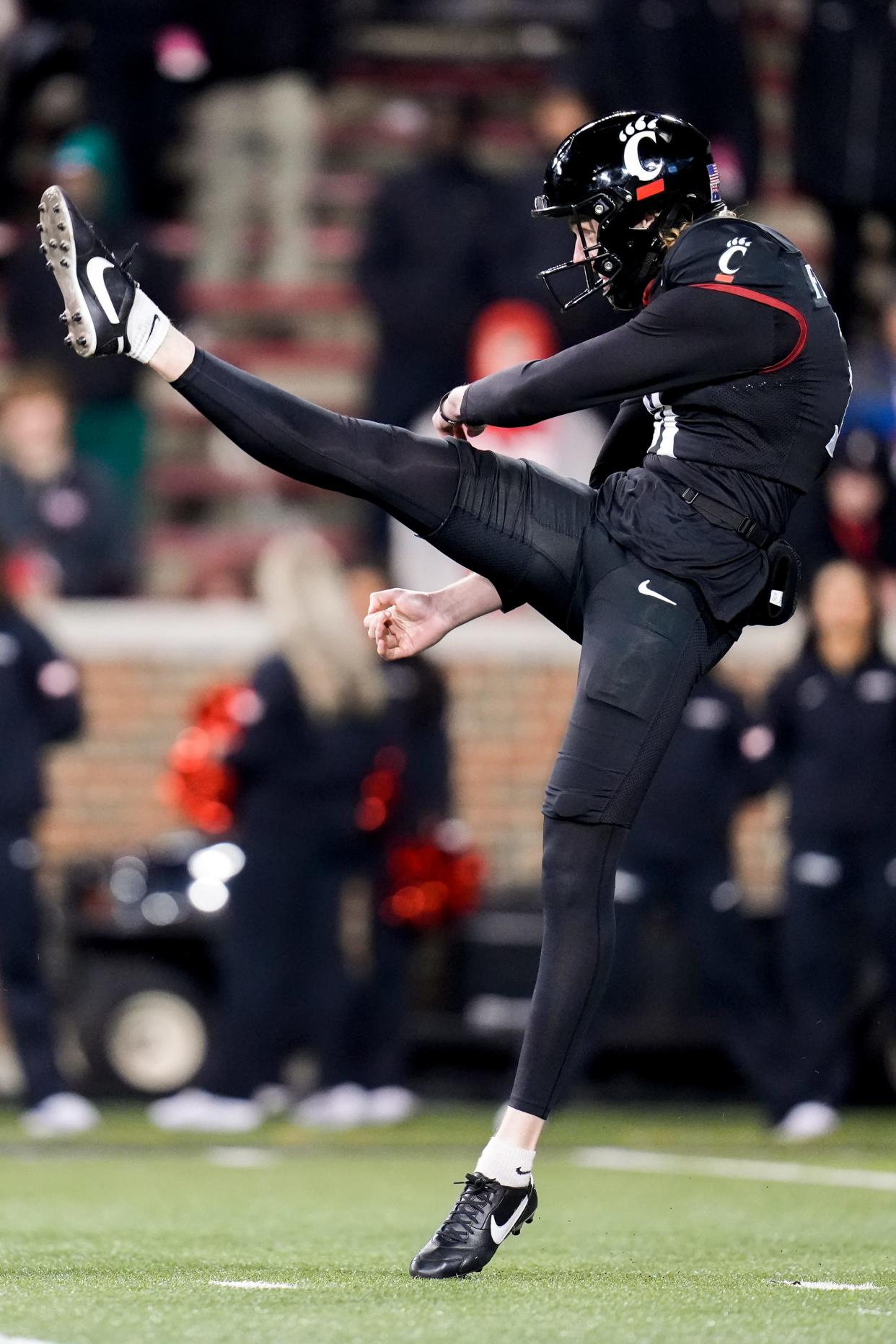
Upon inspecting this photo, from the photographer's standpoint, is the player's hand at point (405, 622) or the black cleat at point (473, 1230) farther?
the player's hand at point (405, 622)

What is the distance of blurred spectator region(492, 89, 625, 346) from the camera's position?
11398 mm

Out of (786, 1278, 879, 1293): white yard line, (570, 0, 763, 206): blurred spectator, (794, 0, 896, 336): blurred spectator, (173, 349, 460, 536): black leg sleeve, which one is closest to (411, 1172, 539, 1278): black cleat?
(786, 1278, 879, 1293): white yard line

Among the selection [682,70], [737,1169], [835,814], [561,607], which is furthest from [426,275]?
[561,607]

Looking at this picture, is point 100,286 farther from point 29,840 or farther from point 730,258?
point 29,840

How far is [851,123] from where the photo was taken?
1248 cm

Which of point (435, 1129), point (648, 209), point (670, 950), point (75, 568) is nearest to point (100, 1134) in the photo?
point (435, 1129)

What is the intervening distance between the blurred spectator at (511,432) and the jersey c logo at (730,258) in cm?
666

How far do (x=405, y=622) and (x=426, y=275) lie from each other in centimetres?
709

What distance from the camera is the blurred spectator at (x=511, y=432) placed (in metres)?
11.5

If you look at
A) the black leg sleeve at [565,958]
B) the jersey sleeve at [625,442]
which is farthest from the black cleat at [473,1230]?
the jersey sleeve at [625,442]

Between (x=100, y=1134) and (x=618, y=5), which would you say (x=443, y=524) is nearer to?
(x=100, y=1134)

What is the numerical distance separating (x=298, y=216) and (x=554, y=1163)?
299 inches

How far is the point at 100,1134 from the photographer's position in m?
8.45

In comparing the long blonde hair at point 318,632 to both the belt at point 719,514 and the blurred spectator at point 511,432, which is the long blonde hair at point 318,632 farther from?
the belt at point 719,514
